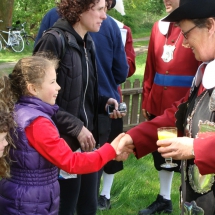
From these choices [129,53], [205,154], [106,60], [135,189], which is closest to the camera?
[205,154]

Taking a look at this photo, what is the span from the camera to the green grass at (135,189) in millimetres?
4844

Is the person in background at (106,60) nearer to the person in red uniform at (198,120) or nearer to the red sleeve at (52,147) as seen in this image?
the red sleeve at (52,147)

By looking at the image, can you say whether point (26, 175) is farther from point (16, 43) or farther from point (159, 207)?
point (16, 43)

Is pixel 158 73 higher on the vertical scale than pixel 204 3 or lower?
lower

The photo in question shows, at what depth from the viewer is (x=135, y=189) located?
526 cm

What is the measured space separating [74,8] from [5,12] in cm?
1637

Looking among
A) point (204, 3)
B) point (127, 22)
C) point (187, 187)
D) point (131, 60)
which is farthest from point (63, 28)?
point (127, 22)

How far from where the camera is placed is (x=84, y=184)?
3.65m

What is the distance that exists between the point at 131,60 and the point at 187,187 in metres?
2.61

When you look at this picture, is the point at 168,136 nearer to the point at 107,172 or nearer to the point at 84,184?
the point at 84,184

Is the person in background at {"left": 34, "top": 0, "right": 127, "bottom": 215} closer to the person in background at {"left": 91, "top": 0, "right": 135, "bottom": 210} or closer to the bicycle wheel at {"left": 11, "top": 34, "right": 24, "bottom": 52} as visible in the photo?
the person in background at {"left": 91, "top": 0, "right": 135, "bottom": 210}

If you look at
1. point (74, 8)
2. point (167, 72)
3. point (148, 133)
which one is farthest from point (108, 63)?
point (148, 133)

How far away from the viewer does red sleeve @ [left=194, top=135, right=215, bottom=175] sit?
2.30 m

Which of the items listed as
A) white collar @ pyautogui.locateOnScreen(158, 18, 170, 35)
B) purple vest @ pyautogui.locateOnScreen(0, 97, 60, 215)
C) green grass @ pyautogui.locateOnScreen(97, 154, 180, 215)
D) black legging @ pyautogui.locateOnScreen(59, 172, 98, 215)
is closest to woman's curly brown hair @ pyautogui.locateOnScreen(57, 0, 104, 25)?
purple vest @ pyautogui.locateOnScreen(0, 97, 60, 215)
